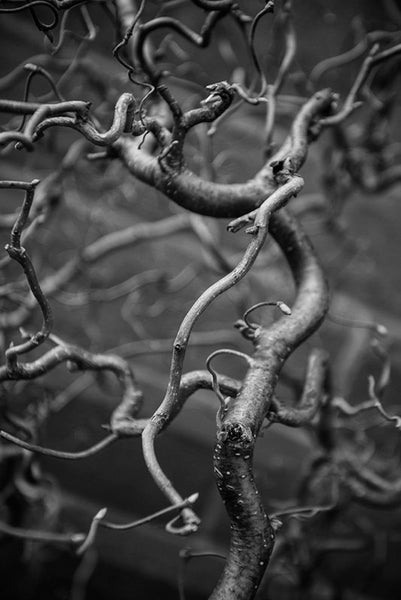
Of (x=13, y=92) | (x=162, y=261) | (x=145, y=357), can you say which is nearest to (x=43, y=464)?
(x=145, y=357)

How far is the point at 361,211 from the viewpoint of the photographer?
90cm

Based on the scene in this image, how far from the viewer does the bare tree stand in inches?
11.0

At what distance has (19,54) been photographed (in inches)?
30.2

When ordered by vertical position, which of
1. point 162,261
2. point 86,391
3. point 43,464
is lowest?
point 43,464

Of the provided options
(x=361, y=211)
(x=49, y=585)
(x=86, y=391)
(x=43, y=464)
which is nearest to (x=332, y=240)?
(x=361, y=211)

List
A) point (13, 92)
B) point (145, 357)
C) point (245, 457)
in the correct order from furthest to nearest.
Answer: point (145, 357) < point (13, 92) < point (245, 457)

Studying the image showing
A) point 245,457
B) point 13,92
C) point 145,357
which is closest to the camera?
point 245,457

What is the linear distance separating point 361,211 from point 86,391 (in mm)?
548

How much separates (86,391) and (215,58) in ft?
1.84

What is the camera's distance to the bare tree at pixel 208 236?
0.28 metres

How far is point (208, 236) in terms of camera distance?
54 centimetres

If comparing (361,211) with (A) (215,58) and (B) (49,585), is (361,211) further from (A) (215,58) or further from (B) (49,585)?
(B) (49,585)

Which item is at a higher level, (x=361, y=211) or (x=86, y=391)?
(x=361, y=211)

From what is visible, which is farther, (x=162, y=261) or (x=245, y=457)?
(x=162, y=261)
